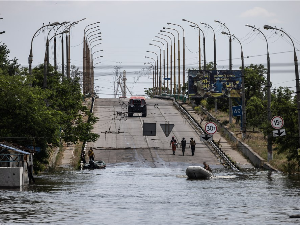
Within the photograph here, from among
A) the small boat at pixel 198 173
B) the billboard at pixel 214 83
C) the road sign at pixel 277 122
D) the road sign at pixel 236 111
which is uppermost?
the billboard at pixel 214 83

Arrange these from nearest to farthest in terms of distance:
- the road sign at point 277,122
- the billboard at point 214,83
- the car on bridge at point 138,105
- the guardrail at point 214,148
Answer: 1. the road sign at point 277,122
2. the guardrail at point 214,148
3. the billboard at point 214,83
4. the car on bridge at point 138,105

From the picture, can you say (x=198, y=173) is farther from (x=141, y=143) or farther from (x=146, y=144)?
(x=141, y=143)

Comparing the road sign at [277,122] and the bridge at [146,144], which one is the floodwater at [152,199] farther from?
the bridge at [146,144]

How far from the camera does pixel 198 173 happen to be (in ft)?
202

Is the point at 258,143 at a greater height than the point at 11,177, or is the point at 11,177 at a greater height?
the point at 258,143

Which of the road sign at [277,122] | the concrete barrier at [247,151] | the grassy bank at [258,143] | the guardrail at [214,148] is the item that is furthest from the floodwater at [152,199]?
the guardrail at [214,148]

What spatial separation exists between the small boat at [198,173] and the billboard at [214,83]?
3615cm

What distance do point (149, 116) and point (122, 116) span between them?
12.1 feet

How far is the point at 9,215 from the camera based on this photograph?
40.1m

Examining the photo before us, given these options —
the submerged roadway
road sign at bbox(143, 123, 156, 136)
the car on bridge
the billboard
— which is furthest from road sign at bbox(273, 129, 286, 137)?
the car on bridge

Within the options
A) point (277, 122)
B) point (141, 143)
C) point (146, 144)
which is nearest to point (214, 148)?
point (146, 144)

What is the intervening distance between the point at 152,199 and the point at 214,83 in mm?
51494

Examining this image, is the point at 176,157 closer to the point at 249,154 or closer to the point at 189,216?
the point at 249,154

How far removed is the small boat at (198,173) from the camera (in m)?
61.7
